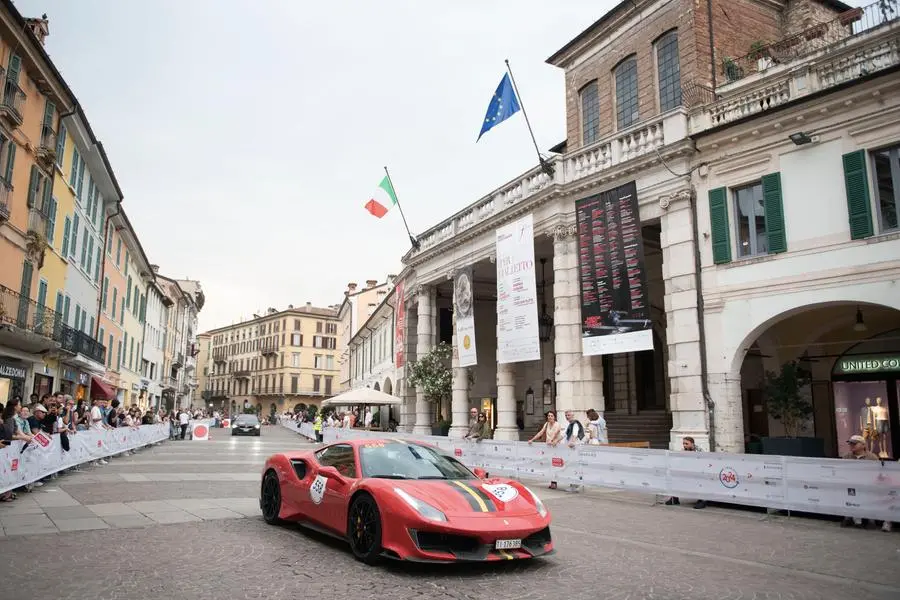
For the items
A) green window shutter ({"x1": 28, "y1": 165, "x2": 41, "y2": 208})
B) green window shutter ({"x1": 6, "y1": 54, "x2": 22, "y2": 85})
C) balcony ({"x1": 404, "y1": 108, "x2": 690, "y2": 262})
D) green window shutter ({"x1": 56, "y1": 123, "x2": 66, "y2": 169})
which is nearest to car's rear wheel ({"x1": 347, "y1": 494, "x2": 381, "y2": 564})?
balcony ({"x1": 404, "y1": 108, "x2": 690, "y2": 262})

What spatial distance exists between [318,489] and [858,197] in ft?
41.2

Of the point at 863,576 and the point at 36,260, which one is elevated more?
the point at 36,260

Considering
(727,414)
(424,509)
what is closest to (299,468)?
(424,509)

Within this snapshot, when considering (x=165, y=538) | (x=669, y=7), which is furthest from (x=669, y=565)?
(x=669, y=7)

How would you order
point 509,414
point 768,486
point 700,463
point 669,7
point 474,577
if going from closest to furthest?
1. point 474,577
2. point 768,486
3. point 700,463
4. point 669,7
5. point 509,414

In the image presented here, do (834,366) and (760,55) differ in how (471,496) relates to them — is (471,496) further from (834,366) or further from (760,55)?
(760,55)

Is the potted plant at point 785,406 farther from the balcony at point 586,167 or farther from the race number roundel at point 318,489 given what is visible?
the race number roundel at point 318,489

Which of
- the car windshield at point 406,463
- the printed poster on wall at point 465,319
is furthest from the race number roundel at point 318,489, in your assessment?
the printed poster on wall at point 465,319

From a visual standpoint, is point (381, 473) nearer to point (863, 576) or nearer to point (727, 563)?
point (727, 563)

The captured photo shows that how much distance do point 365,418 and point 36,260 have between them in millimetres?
27735

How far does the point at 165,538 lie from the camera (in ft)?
25.8

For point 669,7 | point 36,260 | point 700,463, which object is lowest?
point 700,463

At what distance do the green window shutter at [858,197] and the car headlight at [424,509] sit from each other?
1181 centimetres

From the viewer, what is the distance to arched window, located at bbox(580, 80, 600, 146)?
79.0ft
